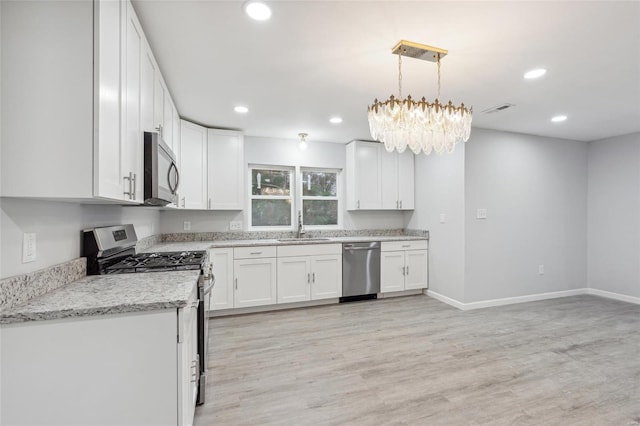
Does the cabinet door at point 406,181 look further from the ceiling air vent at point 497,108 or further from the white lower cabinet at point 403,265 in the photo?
the ceiling air vent at point 497,108

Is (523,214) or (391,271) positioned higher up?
(523,214)

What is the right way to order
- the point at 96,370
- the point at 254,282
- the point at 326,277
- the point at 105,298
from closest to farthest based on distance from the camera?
the point at 96,370 < the point at 105,298 < the point at 254,282 < the point at 326,277

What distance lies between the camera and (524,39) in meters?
1.89

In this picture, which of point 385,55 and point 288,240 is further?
point 288,240

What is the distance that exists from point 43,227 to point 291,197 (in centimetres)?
325

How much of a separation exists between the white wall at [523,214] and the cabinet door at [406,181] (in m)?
1.04

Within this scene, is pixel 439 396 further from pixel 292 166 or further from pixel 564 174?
pixel 564 174

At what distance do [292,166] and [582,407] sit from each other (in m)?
3.84

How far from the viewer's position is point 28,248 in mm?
1278

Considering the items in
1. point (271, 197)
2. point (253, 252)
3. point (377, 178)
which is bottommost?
point (253, 252)

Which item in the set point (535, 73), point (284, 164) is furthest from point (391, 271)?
point (535, 73)

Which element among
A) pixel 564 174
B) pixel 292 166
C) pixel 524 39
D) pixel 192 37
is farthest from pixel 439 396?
pixel 564 174

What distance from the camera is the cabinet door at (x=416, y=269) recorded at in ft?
14.2

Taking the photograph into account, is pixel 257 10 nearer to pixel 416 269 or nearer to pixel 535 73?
pixel 535 73
